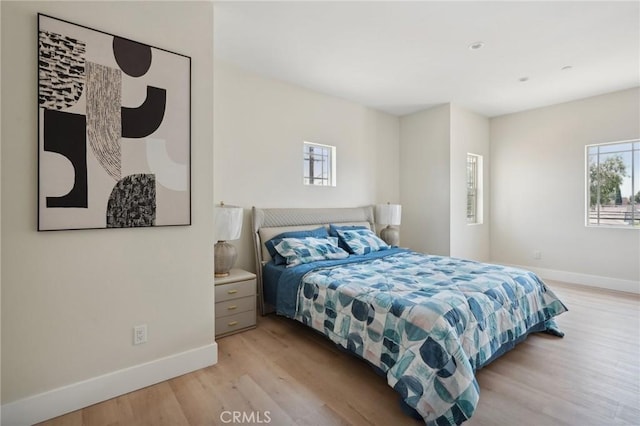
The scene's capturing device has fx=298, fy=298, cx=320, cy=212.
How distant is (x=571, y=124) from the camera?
14.4 ft

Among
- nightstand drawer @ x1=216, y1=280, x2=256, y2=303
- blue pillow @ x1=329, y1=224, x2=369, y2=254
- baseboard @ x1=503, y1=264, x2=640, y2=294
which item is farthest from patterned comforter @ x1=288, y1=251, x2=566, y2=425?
baseboard @ x1=503, y1=264, x2=640, y2=294

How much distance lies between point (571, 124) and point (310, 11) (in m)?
4.32

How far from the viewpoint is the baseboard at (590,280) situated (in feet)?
12.9

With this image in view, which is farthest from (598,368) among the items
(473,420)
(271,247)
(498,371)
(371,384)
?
(271,247)

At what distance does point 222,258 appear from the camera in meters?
2.74

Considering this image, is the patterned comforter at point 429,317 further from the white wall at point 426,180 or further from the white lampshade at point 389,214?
the white wall at point 426,180

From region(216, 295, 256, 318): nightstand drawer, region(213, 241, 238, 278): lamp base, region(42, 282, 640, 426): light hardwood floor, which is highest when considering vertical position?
region(213, 241, 238, 278): lamp base

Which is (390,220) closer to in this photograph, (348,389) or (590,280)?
(348,389)

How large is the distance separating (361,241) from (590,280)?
348cm

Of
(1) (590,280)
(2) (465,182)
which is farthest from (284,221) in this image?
(1) (590,280)

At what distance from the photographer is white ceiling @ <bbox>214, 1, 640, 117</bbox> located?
2344mm

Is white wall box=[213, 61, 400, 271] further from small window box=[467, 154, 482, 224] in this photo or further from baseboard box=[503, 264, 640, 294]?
baseboard box=[503, 264, 640, 294]

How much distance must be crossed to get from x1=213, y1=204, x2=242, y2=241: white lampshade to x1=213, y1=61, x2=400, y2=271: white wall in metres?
0.56

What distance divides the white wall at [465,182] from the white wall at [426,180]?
111 millimetres
